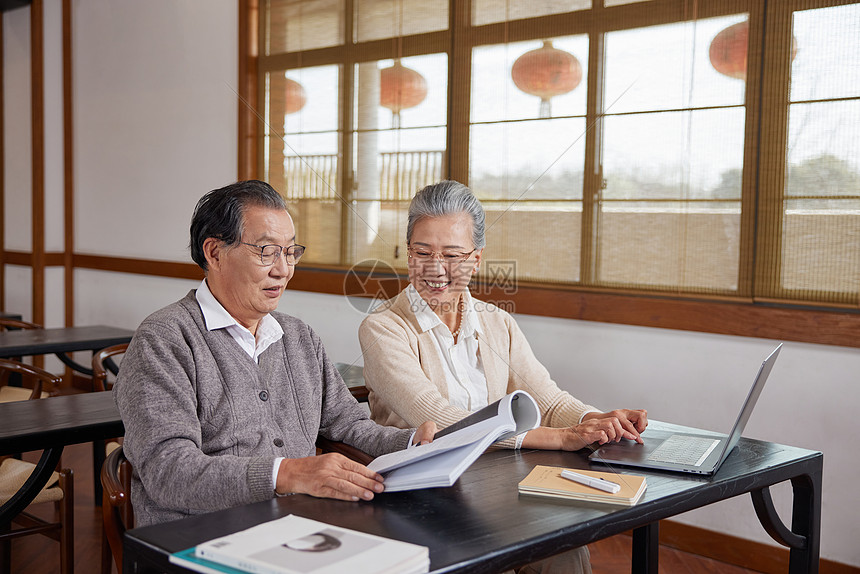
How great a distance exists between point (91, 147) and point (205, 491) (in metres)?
5.09

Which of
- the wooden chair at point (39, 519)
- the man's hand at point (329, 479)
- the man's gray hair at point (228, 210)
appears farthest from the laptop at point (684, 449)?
the wooden chair at point (39, 519)

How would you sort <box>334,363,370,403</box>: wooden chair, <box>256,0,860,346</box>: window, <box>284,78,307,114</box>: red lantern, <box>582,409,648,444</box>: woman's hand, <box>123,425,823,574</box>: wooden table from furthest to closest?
<box>284,78,307,114</box>: red lantern, <box>256,0,860,346</box>: window, <box>334,363,370,403</box>: wooden chair, <box>582,409,648,444</box>: woman's hand, <box>123,425,823,574</box>: wooden table

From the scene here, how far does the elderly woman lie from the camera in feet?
6.29

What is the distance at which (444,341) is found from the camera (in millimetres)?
2062

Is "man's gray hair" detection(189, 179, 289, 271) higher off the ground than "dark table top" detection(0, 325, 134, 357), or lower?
higher

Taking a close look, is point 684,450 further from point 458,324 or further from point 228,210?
point 228,210

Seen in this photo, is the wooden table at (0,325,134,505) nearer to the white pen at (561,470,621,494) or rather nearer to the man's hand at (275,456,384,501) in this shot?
the man's hand at (275,456,384,501)

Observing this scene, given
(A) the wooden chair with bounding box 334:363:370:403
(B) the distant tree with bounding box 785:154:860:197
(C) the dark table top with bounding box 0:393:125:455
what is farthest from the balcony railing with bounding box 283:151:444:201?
(C) the dark table top with bounding box 0:393:125:455

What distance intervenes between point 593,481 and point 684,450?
36 cm

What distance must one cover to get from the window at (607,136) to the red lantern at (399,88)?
0.03 ft

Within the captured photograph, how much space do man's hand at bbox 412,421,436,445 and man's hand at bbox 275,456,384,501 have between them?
25cm

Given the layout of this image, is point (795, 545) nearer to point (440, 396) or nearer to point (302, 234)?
point (440, 396)

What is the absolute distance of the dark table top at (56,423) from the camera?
5.99 ft


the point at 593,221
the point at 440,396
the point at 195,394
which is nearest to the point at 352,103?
the point at 593,221
